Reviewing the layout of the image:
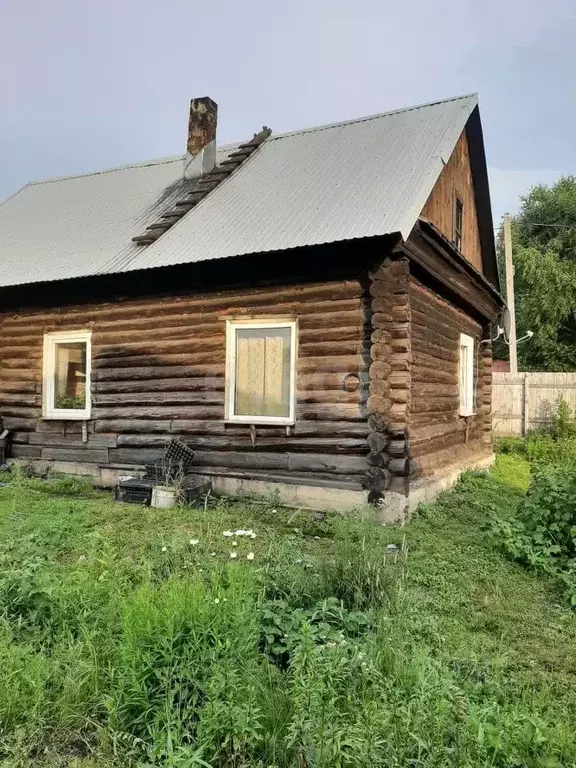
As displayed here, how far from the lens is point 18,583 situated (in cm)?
387

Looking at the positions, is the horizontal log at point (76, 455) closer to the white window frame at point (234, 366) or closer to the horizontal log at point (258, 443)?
the horizontal log at point (258, 443)

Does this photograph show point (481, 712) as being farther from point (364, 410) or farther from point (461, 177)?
point (461, 177)

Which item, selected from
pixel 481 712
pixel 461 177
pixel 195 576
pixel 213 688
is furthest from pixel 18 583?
pixel 461 177

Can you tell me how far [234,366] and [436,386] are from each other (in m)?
3.31

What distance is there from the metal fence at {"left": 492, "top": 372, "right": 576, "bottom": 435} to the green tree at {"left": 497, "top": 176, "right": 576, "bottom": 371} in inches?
509

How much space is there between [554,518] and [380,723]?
4.19 metres

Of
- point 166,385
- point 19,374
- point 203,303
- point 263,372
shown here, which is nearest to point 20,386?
point 19,374

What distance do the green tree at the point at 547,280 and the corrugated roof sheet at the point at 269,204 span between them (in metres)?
21.6

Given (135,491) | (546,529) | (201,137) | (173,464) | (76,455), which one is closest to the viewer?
(546,529)

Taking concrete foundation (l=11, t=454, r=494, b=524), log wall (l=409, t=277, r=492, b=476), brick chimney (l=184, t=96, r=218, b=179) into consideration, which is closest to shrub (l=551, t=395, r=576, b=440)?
log wall (l=409, t=277, r=492, b=476)

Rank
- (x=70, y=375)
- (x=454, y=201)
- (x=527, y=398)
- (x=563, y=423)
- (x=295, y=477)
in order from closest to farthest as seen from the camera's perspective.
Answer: (x=295, y=477) < (x=70, y=375) < (x=454, y=201) < (x=563, y=423) < (x=527, y=398)

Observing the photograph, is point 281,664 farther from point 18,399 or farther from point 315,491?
point 18,399

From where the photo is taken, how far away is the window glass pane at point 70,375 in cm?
1024

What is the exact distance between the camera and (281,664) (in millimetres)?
3324
